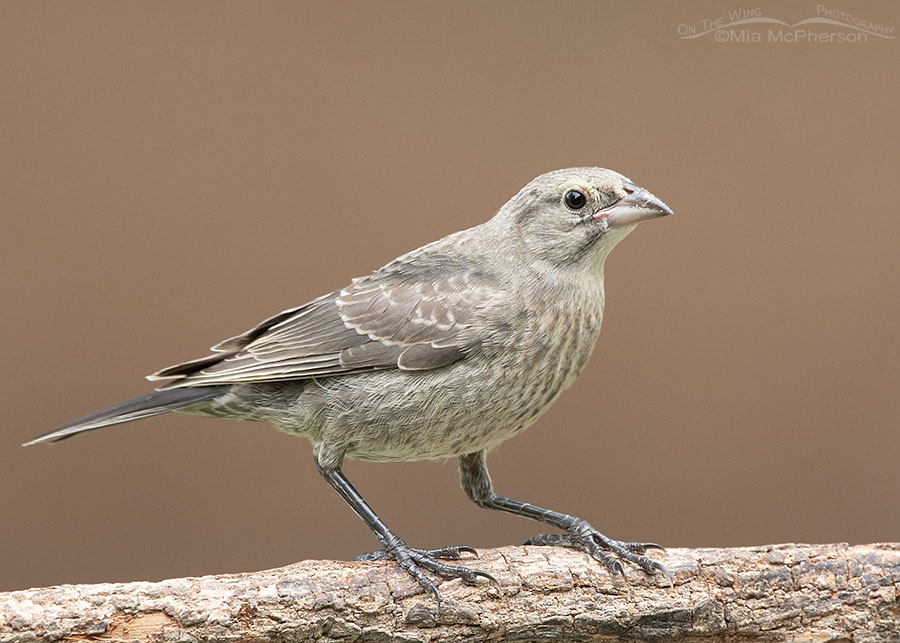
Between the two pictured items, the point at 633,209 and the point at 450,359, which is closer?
the point at 633,209

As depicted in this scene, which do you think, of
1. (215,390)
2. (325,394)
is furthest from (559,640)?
(215,390)

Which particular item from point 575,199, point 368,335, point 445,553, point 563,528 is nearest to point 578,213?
point 575,199

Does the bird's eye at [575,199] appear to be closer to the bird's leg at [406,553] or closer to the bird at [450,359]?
the bird at [450,359]

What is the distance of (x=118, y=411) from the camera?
12.9 ft

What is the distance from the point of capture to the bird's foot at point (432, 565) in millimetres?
3500

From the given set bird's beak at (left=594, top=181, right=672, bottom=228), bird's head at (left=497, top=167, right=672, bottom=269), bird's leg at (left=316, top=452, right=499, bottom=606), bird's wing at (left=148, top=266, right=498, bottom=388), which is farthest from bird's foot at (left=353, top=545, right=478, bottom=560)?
bird's beak at (left=594, top=181, right=672, bottom=228)

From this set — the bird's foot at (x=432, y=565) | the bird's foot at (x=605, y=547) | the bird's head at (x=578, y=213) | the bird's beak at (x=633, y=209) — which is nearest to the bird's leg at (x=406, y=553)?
the bird's foot at (x=432, y=565)

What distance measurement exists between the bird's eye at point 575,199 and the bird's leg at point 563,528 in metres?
1.13

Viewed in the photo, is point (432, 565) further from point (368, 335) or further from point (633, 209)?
point (633, 209)

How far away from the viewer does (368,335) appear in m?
3.87

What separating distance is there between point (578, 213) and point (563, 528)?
4.26 ft

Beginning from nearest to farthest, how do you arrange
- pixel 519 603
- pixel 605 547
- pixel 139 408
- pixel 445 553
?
pixel 519 603 → pixel 445 553 → pixel 605 547 → pixel 139 408

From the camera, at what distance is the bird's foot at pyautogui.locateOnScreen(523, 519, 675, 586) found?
11.9 ft

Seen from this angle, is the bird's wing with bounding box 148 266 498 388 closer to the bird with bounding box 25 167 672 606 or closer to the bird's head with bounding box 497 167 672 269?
the bird with bounding box 25 167 672 606
